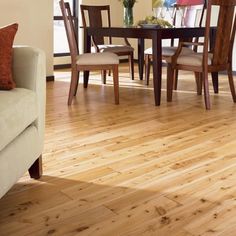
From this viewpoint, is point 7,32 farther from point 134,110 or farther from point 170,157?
point 134,110

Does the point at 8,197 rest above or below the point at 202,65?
below

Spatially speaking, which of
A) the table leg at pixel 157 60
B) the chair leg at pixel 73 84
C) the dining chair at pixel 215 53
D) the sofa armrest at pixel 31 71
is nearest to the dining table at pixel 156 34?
the table leg at pixel 157 60

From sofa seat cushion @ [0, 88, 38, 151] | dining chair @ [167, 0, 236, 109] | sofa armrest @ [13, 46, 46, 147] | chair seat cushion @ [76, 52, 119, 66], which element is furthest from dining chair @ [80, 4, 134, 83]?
sofa seat cushion @ [0, 88, 38, 151]

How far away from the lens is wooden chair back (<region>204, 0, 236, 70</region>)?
3.29 meters

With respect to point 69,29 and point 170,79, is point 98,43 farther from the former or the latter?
point 170,79

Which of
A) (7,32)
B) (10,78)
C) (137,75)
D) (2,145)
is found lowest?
(137,75)

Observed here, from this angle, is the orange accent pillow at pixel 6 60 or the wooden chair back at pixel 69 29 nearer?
the orange accent pillow at pixel 6 60

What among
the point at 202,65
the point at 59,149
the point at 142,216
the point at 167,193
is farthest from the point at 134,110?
the point at 142,216

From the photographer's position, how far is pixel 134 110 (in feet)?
11.3

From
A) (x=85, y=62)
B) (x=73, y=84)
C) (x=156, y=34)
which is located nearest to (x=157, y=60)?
(x=156, y=34)

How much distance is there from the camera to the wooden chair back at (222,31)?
3.29m

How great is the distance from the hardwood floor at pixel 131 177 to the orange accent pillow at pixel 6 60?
0.51 meters

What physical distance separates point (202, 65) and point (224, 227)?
2.14m

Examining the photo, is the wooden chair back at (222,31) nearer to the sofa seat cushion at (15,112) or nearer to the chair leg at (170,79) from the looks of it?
the chair leg at (170,79)
